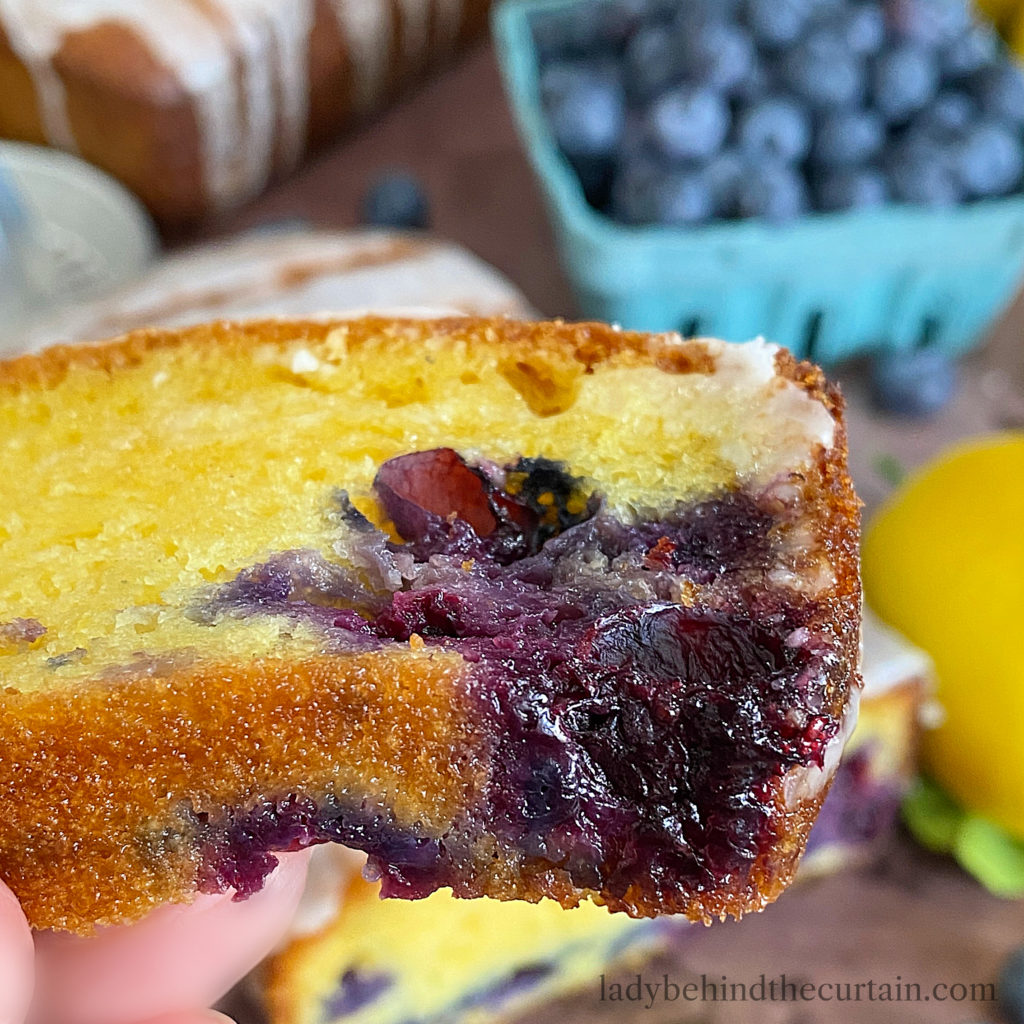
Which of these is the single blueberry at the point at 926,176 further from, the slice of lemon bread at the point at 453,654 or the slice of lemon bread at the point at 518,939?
the slice of lemon bread at the point at 453,654

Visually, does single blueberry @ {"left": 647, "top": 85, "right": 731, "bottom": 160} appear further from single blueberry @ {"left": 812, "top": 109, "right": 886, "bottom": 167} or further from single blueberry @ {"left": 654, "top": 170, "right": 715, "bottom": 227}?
single blueberry @ {"left": 812, "top": 109, "right": 886, "bottom": 167}

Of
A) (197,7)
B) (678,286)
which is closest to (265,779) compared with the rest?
(678,286)

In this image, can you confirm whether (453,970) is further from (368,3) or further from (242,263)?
(368,3)

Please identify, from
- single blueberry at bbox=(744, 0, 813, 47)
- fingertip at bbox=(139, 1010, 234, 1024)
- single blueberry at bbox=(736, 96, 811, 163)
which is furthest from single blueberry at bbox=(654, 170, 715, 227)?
fingertip at bbox=(139, 1010, 234, 1024)

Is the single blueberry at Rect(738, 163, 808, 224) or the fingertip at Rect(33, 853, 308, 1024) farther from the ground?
the single blueberry at Rect(738, 163, 808, 224)

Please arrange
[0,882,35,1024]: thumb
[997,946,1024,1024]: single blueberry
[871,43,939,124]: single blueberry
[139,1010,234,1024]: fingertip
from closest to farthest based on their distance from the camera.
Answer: [0,882,35,1024]: thumb → [139,1010,234,1024]: fingertip → [997,946,1024,1024]: single blueberry → [871,43,939,124]: single blueberry

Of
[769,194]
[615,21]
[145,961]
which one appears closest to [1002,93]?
[769,194]

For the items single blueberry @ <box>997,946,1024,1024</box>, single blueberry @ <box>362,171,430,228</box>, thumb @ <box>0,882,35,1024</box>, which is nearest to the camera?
thumb @ <box>0,882,35,1024</box>
